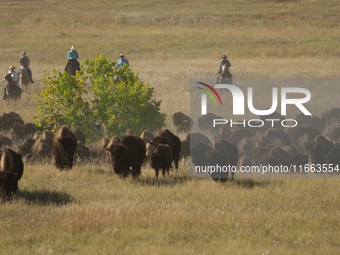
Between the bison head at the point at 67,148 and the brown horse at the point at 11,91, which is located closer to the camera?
the bison head at the point at 67,148

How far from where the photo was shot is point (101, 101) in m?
15.9

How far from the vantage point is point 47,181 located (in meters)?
11.3

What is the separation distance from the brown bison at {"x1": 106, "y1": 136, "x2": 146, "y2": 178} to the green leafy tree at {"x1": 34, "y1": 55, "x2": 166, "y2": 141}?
4.56 m

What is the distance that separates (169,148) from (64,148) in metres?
2.92

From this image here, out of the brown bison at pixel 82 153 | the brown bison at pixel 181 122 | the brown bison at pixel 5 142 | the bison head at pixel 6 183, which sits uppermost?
the brown bison at pixel 181 122

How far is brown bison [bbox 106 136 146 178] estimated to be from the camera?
10.6m

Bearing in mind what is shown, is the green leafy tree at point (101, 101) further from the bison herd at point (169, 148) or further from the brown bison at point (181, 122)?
the brown bison at point (181, 122)

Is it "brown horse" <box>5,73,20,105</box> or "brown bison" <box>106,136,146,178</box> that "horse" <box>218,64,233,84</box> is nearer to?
"brown horse" <box>5,73,20,105</box>

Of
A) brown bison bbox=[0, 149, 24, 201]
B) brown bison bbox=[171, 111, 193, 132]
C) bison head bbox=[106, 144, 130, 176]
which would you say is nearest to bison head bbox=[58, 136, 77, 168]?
bison head bbox=[106, 144, 130, 176]

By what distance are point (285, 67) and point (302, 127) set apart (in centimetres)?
1884

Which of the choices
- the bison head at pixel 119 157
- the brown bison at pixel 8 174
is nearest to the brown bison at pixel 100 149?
the bison head at pixel 119 157

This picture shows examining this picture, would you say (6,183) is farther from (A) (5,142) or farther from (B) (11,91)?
(B) (11,91)

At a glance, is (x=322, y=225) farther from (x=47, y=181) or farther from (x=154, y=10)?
(x=154, y=10)

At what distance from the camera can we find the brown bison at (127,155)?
10.6 metres
